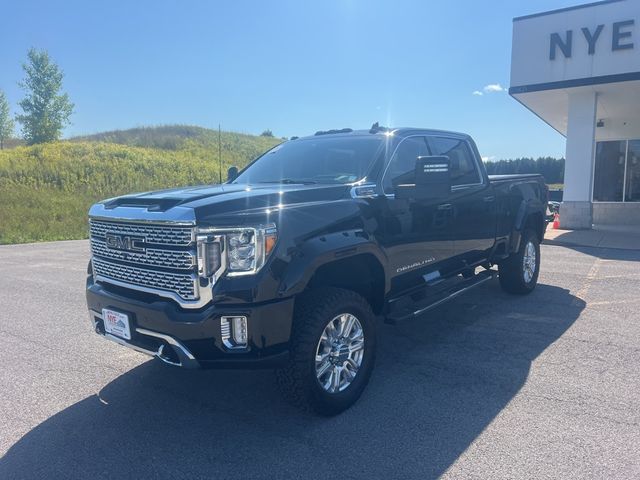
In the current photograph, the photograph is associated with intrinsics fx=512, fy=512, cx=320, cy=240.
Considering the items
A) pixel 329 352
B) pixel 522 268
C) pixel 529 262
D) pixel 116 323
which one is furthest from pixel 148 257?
pixel 529 262

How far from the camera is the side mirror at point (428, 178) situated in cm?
404

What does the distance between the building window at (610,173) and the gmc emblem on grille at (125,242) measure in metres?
18.9

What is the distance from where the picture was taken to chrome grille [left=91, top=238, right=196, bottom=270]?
124 inches

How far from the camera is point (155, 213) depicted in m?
3.26

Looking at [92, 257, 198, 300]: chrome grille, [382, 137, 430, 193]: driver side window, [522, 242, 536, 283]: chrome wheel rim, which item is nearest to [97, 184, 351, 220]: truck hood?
[92, 257, 198, 300]: chrome grille

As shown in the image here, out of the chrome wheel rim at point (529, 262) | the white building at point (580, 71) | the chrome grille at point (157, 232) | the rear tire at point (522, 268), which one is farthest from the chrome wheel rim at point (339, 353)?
the white building at point (580, 71)

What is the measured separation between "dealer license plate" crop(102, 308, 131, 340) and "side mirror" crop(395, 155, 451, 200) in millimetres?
2280

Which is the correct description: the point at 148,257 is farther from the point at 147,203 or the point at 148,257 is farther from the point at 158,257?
the point at 147,203

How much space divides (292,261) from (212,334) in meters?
0.66

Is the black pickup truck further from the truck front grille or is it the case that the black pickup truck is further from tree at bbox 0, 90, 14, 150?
tree at bbox 0, 90, 14, 150

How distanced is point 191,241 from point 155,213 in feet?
1.15

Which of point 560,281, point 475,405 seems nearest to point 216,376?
point 475,405

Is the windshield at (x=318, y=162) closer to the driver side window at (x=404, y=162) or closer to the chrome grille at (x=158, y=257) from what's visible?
the driver side window at (x=404, y=162)

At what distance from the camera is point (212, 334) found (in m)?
3.06
